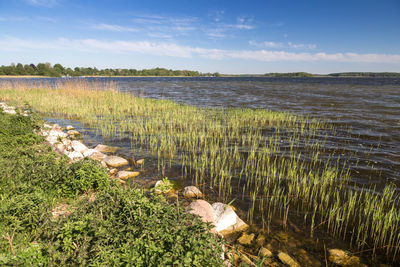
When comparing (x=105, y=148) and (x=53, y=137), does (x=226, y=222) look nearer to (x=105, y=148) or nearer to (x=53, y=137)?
(x=105, y=148)

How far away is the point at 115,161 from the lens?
8.84m

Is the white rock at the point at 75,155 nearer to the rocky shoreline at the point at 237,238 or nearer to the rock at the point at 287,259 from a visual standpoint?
the rocky shoreline at the point at 237,238

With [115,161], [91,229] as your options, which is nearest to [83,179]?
[91,229]

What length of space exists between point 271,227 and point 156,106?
55.8 ft

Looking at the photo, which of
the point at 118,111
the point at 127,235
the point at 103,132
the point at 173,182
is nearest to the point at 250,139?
the point at 173,182

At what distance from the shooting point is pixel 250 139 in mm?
12164

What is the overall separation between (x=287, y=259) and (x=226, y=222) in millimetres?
1470

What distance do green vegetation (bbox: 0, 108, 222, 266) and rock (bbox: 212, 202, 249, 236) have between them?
162 cm

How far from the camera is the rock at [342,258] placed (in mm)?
4477

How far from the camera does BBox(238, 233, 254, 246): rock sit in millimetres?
4867

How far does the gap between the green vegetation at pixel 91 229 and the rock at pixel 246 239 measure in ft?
5.42

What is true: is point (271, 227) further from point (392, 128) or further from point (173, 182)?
point (392, 128)

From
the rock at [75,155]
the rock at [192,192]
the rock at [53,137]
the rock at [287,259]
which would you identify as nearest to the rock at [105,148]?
the rock at [75,155]

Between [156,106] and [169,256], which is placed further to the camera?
[156,106]
